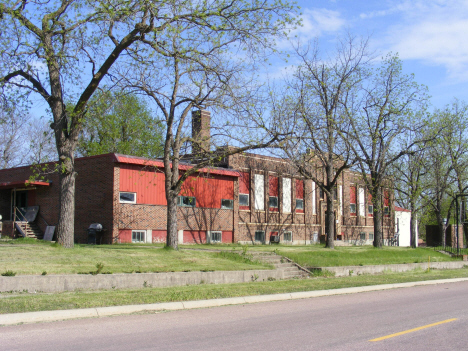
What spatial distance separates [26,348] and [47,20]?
46.9 feet

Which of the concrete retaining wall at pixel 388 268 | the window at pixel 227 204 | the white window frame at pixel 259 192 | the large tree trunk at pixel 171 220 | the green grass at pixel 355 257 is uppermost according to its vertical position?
the white window frame at pixel 259 192

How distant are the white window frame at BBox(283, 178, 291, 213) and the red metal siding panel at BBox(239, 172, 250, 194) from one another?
4.26 m

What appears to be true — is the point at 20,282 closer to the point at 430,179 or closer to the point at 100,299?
the point at 100,299

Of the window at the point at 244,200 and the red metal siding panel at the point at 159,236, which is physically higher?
the window at the point at 244,200

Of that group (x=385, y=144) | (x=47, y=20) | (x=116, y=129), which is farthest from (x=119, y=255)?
(x=116, y=129)

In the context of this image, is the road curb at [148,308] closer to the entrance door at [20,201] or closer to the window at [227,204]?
the window at [227,204]

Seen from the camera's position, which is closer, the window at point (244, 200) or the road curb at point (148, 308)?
the road curb at point (148, 308)

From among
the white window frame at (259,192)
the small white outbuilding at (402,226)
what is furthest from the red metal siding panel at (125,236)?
the small white outbuilding at (402,226)

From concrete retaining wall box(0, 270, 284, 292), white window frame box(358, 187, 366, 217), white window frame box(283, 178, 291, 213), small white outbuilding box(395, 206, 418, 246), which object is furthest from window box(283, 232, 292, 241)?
concrete retaining wall box(0, 270, 284, 292)

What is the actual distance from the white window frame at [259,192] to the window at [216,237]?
14.8ft

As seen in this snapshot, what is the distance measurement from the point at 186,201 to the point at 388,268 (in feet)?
42.5

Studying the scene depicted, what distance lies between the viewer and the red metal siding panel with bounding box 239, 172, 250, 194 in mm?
36781

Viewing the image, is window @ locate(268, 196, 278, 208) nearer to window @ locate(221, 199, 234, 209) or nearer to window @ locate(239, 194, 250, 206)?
window @ locate(239, 194, 250, 206)

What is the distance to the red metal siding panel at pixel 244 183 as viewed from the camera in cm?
3678
